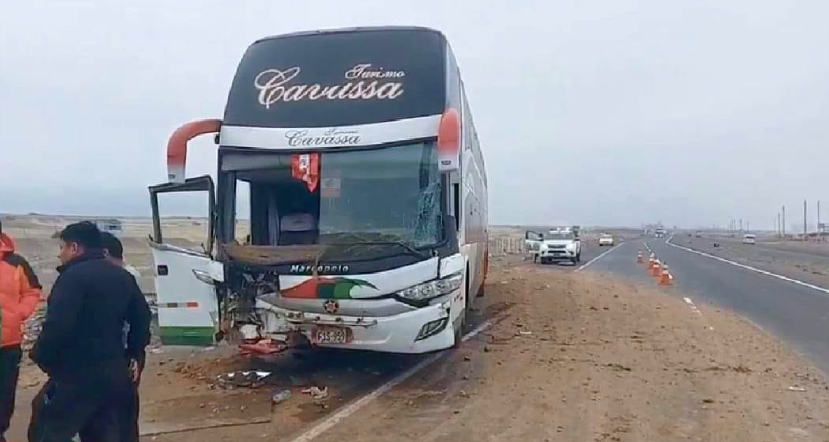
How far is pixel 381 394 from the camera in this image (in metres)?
8.80

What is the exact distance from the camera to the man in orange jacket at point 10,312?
18.9 ft

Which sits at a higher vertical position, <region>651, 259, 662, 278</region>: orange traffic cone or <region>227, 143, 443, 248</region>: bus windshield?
<region>227, 143, 443, 248</region>: bus windshield

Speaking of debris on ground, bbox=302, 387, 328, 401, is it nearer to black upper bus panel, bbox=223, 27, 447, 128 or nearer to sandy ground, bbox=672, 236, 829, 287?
black upper bus panel, bbox=223, 27, 447, 128

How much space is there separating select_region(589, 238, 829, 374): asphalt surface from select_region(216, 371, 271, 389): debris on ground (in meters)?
7.03

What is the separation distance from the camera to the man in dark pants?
4.57m

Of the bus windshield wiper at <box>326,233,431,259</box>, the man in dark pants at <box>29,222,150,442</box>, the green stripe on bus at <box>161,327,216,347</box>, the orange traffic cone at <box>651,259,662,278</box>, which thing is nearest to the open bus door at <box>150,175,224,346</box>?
the green stripe on bus at <box>161,327,216,347</box>

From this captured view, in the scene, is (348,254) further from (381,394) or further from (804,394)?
(804,394)

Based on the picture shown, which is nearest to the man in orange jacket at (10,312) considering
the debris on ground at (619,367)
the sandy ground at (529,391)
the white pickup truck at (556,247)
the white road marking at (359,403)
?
the sandy ground at (529,391)

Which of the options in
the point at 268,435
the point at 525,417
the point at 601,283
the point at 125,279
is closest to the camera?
the point at 125,279

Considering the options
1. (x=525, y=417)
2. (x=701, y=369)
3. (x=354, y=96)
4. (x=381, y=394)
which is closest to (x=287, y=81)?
(x=354, y=96)

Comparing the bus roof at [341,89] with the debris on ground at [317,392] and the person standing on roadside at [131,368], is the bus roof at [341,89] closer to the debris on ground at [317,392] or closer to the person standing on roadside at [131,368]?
the debris on ground at [317,392]

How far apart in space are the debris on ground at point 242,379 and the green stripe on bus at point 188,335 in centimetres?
49

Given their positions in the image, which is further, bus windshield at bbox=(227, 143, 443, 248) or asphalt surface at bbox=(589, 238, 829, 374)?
asphalt surface at bbox=(589, 238, 829, 374)

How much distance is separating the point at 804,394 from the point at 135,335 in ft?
23.5
